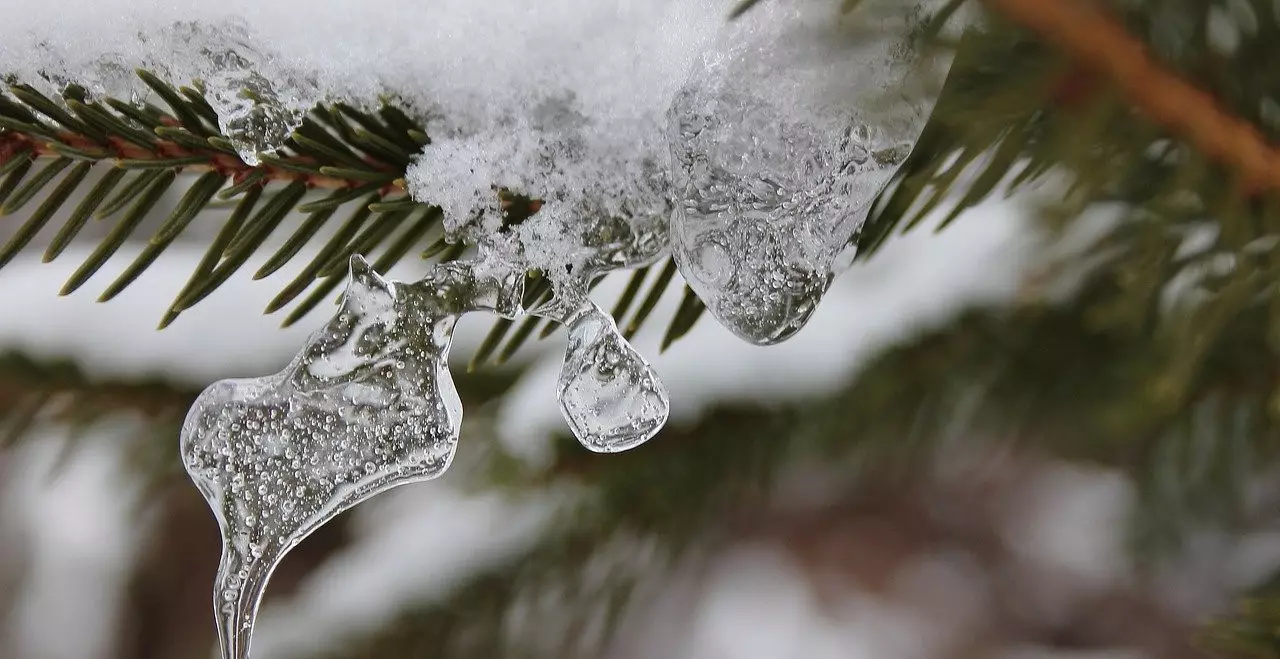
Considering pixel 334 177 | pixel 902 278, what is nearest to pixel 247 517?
pixel 334 177

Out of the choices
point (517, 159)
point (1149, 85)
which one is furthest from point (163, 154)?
point (1149, 85)

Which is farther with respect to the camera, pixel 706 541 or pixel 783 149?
pixel 706 541

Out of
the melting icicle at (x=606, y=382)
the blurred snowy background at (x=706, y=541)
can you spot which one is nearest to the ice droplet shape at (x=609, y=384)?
the melting icicle at (x=606, y=382)

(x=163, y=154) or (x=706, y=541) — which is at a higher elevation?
(x=163, y=154)

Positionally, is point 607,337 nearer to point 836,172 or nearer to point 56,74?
point 836,172

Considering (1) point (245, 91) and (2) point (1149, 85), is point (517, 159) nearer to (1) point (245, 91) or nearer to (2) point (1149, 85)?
(1) point (245, 91)

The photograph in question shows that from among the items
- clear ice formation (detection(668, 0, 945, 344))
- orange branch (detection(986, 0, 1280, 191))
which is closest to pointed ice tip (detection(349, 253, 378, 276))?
clear ice formation (detection(668, 0, 945, 344))
